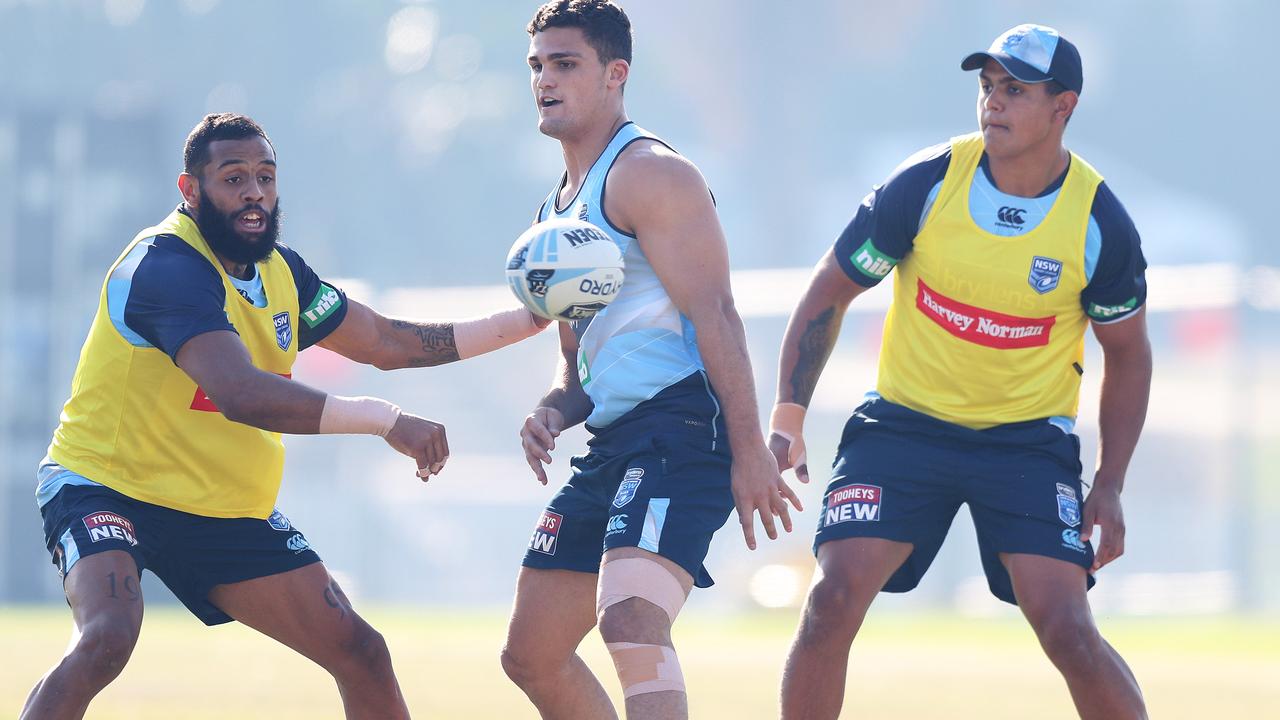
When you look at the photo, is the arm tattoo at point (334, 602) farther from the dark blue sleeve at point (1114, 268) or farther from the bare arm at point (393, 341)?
the dark blue sleeve at point (1114, 268)

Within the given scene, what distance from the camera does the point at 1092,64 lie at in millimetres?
56906

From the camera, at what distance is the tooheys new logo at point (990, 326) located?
674cm

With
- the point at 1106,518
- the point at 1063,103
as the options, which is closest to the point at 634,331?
the point at 1063,103

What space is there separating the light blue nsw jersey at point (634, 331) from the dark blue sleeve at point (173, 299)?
1.45 metres

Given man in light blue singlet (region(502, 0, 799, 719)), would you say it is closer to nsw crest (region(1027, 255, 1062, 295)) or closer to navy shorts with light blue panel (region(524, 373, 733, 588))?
navy shorts with light blue panel (region(524, 373, 733, 588))

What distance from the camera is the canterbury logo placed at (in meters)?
6.71

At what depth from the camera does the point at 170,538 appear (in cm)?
672

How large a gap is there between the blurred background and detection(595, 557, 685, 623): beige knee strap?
1997 cm

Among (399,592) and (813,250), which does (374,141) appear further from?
(399,592)

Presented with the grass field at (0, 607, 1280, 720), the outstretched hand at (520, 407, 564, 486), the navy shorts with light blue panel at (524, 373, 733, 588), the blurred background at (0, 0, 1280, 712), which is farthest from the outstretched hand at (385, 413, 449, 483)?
the blurred background at (0, 0, 1280, 712)

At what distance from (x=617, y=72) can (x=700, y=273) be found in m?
0.97

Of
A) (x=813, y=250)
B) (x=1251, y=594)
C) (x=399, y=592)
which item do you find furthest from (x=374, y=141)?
(x=1251, y=594)

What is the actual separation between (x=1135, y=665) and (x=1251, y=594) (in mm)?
17572

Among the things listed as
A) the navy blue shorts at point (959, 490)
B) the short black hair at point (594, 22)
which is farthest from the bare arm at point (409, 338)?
the navy blue shorts at point (959, 490)
